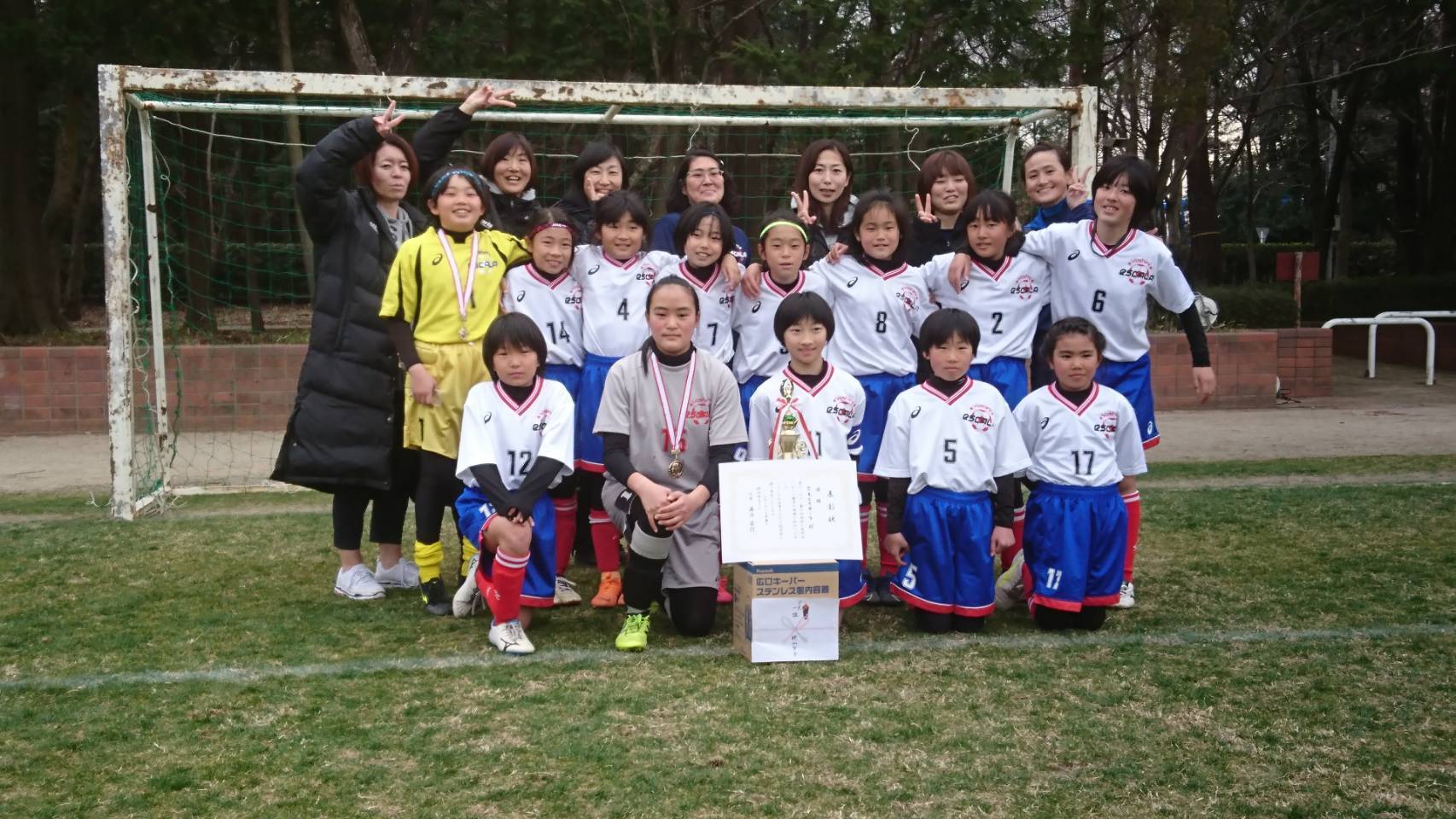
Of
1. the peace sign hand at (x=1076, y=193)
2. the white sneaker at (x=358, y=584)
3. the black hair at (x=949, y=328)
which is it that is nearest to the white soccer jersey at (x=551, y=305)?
the white sneaker at (x=358, y=584)

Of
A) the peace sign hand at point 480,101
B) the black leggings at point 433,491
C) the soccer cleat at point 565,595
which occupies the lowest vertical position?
the soccer cleat at point 565,595

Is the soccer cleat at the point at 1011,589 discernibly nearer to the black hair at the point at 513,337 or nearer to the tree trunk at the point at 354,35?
the black hair at the point at 513,337

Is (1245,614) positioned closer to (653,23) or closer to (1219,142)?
(653,23)

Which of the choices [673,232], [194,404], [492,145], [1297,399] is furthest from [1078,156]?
[194,404]

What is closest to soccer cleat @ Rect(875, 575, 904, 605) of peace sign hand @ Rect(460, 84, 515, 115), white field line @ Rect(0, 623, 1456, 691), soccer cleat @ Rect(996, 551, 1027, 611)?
soccer cleat @ Rect(996, 551, 1027, 611)

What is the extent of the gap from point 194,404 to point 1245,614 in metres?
8.42

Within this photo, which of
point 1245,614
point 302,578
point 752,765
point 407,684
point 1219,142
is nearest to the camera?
point 752,765

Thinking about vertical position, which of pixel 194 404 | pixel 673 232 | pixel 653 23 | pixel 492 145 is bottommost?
pixel 194 404

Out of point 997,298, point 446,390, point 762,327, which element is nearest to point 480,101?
point 446,390

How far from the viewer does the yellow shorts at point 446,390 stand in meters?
4.57

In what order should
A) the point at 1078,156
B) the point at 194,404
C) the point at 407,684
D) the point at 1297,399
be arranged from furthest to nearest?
the point at 1297,399, the point at 194,404, the point at 1078,156, the point at 407,684

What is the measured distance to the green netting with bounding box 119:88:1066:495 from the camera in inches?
303

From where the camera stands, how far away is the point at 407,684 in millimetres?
3707

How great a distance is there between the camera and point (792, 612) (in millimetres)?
3926
